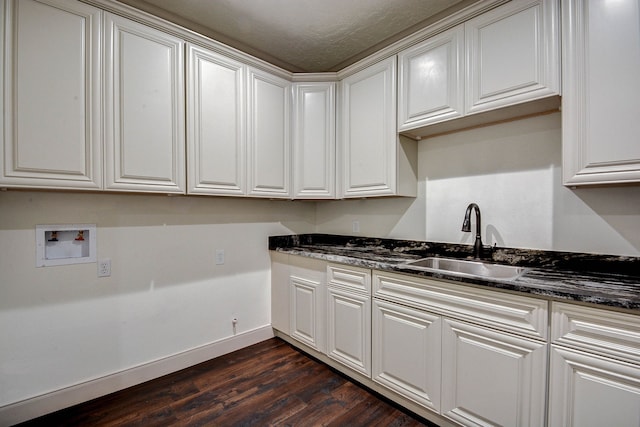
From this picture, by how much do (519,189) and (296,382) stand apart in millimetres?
2023

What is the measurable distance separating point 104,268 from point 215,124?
1242 mm

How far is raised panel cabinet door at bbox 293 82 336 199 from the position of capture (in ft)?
8.50

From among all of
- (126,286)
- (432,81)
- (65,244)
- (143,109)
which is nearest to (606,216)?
(432,81)

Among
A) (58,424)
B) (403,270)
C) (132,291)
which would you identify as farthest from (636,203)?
(58,424)

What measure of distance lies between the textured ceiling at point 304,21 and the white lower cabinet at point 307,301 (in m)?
1.82

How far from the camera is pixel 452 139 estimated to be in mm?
2207

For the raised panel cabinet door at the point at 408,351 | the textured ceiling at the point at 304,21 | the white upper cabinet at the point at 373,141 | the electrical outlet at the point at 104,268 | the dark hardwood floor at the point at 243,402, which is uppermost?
the textured ceiling at the point at 304,21

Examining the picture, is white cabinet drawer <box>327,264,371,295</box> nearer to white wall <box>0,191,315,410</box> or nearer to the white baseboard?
white wall <box>0,191,315,410</box>

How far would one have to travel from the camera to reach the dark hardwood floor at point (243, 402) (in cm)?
175

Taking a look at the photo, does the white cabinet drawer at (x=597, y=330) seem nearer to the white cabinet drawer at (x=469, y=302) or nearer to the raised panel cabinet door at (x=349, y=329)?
the white cabinet drawer at (x=469, y=302)

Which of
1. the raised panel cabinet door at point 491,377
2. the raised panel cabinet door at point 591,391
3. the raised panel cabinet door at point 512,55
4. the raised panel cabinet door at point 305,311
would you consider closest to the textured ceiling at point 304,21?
the raised panel cabinet door at point 512,55

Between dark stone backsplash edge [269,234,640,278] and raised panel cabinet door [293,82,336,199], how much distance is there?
1.85 ft

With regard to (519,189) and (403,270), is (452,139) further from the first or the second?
(403,270)

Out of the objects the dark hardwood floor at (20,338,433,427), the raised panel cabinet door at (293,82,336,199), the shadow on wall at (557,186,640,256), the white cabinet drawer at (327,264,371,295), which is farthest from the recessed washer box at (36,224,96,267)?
the shadow on wall at (557,186,640,256)
